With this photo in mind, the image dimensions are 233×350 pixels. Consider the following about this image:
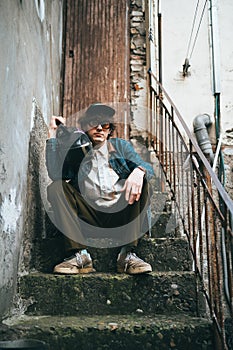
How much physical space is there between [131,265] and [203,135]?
7.83 feet

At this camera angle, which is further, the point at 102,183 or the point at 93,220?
the point at 102,183

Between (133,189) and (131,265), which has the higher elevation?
(133,189)

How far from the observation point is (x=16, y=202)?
93.4 inches

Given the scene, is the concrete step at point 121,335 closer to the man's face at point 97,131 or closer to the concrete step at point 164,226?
the concrete step at point 164,226

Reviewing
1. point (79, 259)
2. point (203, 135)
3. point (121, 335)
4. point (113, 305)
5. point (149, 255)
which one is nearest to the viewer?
point (121, 335)

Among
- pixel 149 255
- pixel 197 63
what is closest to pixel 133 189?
pixel 149 255

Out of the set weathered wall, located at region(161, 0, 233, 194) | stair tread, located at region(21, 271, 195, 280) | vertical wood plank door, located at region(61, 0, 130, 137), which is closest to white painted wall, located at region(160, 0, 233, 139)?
weathered wall, located at region(161, 0, 233, 194)

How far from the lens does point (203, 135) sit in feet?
14.4

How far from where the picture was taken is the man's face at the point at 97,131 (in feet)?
9.43

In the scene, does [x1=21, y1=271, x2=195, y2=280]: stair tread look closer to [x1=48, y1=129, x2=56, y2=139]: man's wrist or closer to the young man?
the young man

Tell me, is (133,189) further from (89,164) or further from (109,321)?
(109,321)

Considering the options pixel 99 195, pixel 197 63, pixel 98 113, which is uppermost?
pixel 197 63

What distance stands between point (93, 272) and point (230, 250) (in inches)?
35.8

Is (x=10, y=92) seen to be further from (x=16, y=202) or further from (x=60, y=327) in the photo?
(x=60, y=327)
